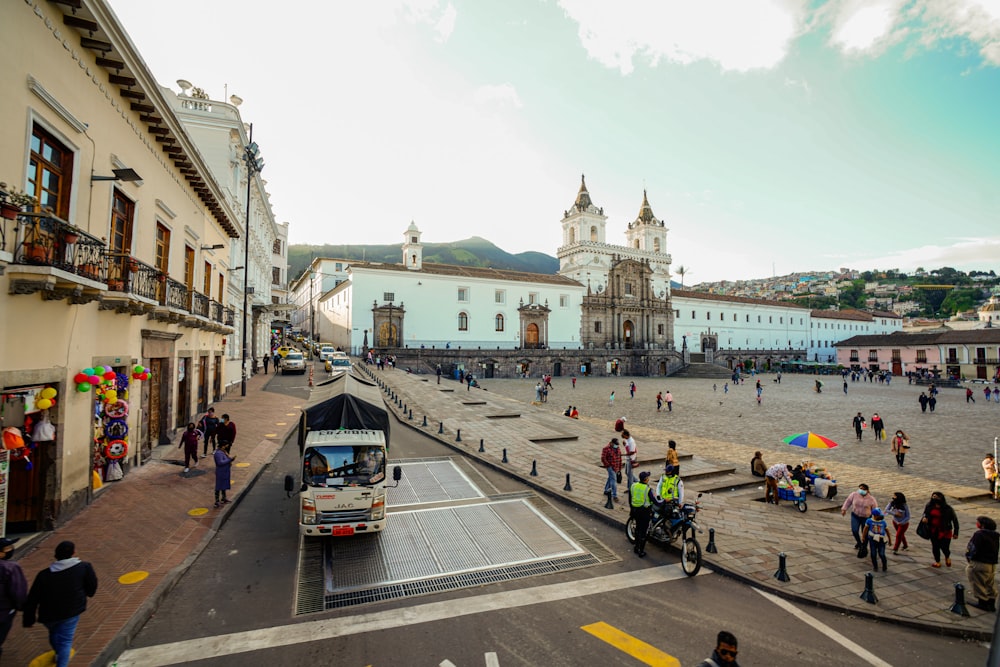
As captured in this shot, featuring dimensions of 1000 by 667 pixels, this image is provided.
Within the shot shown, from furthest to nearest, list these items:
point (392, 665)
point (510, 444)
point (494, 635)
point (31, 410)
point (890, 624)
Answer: point (510, 444) → point (31, 410) → point (890, 624) → point (494, 635) → point (392, 665)

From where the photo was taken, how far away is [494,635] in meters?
5.87

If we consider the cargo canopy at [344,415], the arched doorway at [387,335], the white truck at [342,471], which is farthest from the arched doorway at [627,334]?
the white truck at [342,471]

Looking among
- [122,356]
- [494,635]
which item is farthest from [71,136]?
[494,635]

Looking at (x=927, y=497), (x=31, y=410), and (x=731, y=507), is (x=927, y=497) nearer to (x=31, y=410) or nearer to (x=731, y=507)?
(x=731, y=507)

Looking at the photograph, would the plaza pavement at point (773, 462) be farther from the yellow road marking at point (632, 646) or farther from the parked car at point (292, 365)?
the parked car at point (292, 365)

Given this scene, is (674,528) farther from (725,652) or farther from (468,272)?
(468,272)

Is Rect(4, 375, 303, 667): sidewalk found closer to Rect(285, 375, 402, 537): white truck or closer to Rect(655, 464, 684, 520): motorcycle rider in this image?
Rect(285, 375, 402, 537): white truck

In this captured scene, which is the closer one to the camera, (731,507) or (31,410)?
(31,410)

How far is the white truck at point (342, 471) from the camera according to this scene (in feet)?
26.2

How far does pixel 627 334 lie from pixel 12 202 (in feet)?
214

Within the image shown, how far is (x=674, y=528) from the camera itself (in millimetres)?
8352

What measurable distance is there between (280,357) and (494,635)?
3567 cm

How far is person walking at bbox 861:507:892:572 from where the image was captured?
25.0 ft

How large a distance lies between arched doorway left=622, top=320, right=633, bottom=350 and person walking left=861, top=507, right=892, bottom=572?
5830 centimetres
